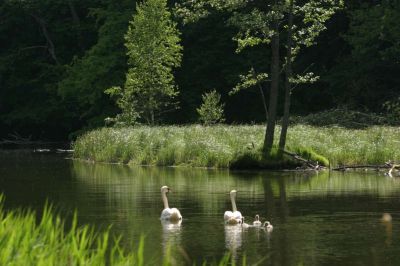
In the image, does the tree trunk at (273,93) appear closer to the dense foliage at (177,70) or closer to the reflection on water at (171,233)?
the dense foliage at (177,70)

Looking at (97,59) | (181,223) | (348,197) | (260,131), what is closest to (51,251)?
(181,223)

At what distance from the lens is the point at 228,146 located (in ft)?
126

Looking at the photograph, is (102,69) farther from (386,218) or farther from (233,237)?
(233,237)

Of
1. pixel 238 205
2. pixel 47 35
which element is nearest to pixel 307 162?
pixel 238 205

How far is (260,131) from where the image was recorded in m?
43.2

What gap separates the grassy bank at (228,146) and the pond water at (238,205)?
181cm

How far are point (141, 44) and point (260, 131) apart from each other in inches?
497

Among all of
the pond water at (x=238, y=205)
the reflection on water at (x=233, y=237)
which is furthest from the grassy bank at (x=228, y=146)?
the reflection on water at (x=233, y=237)

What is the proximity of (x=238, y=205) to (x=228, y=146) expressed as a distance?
14.9 m

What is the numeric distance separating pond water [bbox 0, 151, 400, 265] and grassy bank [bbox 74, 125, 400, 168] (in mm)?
1810

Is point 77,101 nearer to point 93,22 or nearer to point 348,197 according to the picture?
point 93,22

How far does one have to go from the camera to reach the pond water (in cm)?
1603

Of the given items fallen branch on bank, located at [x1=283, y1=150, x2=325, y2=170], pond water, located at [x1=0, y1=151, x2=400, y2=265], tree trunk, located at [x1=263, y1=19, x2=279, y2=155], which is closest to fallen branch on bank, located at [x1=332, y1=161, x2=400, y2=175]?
fallen branch on bank, located at [x1=283, y1=150, x2=325, y2=170]

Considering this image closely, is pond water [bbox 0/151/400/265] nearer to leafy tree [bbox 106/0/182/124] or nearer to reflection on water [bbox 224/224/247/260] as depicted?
reflection on water [bbox 224/224/247/260]
